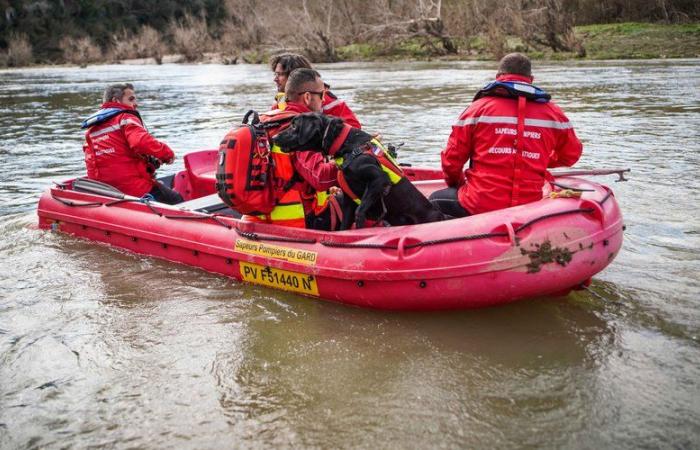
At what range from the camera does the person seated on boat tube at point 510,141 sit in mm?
3838

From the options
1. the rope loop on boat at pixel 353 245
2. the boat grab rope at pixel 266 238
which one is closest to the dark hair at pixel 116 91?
the boat grab rope at pixel 266 238

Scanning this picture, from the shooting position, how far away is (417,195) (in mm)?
4156

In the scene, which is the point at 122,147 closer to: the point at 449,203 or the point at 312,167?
the point at 312,167

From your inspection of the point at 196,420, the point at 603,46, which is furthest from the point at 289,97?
the point at 603,46

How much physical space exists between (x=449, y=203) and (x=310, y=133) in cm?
107

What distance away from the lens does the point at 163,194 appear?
5965 mm

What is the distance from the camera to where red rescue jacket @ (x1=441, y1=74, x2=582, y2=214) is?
12.7ft

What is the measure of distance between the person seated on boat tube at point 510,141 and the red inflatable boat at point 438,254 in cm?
19

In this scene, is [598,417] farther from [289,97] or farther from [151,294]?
[151,294]

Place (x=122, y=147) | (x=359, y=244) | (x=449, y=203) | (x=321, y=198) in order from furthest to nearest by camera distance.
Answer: (x=122, y=147), (x=321, y=198), (x=449, y=203), (x=359, y=244)

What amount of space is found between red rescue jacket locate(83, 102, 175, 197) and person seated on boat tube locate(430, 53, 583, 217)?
2.64 m

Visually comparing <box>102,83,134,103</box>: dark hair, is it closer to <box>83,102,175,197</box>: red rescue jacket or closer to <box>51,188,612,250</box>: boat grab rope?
<box>83,102,175,197</box>: red rescue jacket

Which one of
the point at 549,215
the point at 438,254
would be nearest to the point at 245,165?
the point at 438,254

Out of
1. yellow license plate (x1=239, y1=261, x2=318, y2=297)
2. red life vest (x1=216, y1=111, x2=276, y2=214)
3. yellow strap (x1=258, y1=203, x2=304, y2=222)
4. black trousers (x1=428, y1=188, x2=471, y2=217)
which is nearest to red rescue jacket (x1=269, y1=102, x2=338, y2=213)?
red life vest (x1=216, y1=111, x2=276, y2=214)
